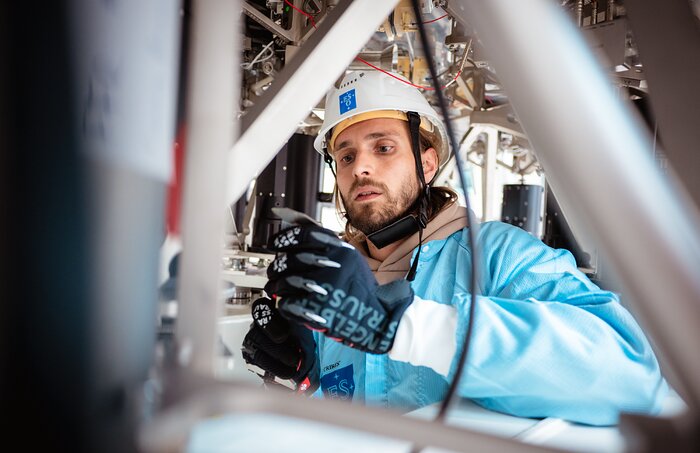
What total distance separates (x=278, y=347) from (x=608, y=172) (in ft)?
3.51

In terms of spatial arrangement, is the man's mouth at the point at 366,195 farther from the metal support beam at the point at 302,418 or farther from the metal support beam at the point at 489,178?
the metal support beam at the point at 489,178

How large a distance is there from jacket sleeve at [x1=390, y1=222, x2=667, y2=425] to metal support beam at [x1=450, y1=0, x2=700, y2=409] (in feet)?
1.86

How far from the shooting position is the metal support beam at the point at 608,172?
282mm

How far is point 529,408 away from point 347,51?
0.66 metres

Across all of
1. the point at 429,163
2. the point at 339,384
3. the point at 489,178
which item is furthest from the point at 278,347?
the point at 489,178

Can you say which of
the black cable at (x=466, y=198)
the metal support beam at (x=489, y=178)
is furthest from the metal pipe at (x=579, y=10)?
the metal support beam at (x=489, y=178)

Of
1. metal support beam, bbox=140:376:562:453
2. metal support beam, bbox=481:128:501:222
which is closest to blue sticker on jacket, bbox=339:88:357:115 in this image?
metal support beam, bbox=140:376:562:453

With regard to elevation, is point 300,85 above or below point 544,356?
above

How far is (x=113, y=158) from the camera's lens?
0.94 feet

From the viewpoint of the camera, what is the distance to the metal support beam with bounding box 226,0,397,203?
23.8 inches

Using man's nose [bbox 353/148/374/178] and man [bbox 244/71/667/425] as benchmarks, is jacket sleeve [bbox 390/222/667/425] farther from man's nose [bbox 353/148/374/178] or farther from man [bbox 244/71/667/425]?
man's nose [bbox 353/148/374/178]

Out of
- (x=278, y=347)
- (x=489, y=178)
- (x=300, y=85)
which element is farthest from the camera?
(x=489, y=178)

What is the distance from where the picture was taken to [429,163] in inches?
69.6

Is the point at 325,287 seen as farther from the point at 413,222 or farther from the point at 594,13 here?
the point at 594,13
